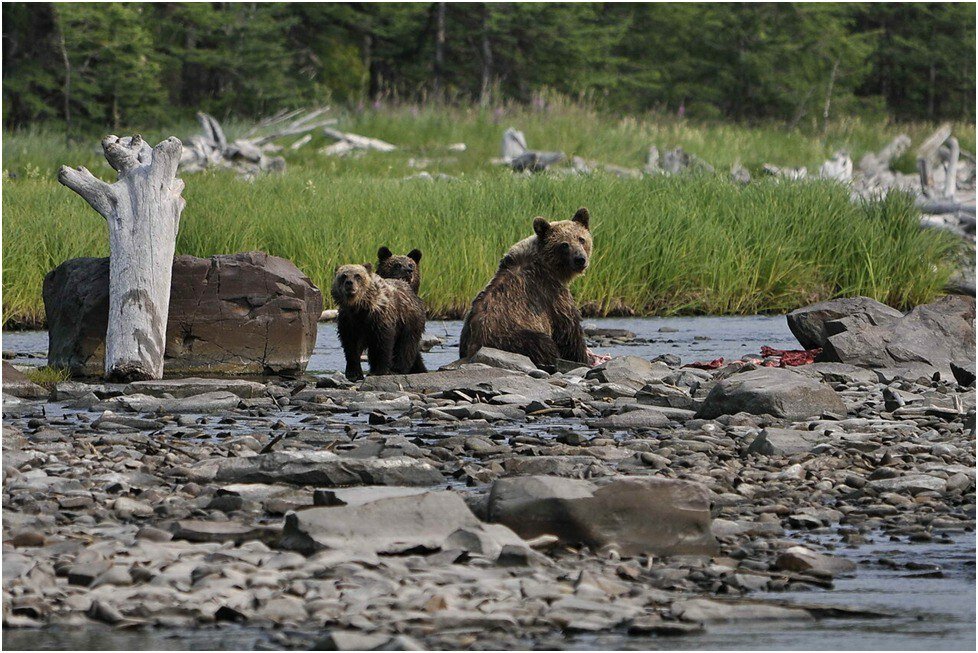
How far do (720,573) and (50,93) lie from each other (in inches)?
1387

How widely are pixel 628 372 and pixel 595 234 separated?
5.22 meters

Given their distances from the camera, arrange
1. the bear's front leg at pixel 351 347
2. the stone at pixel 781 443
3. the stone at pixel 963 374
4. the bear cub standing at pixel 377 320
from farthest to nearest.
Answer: the bear's front leg at pixel 351 347, the bear cub standing at pixel 377 320, the stone at pixel 963 374, the stone at pixel 781 443

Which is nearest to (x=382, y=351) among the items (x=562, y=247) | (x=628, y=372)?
(x=562, y=247)

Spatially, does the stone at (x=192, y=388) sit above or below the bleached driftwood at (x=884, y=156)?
below

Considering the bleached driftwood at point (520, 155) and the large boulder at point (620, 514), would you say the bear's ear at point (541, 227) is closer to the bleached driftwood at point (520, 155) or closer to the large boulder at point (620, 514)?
the large boulder at point (620, 514)

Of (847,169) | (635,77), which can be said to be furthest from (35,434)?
(635,77)

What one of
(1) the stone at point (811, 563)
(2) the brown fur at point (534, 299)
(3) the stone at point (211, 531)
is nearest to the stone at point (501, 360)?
(2) the brown fur at point (534, 299)

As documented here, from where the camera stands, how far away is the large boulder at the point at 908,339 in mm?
10602

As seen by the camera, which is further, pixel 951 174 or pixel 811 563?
pixel 951 174

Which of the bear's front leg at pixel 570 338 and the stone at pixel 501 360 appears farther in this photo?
the bear's front leg at pixel 570 338

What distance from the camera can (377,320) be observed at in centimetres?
1030

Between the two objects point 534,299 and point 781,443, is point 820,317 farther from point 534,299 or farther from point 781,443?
point 781,443

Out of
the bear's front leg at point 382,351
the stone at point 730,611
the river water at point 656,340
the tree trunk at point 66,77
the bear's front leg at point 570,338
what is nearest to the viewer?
the stone at point 730,611

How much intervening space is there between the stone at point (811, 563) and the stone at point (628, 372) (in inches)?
185
